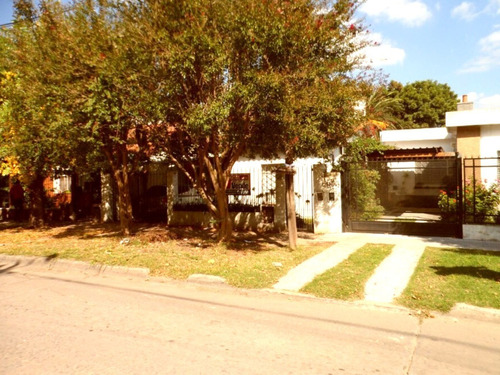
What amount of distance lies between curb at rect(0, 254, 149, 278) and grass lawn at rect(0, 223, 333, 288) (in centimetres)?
22

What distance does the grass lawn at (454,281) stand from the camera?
5.40 metres

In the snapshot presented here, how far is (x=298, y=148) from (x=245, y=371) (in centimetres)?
540

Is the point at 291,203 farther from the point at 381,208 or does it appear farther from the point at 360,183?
the point at 381,208

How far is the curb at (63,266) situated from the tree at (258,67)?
315 centimetres

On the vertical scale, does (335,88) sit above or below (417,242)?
above

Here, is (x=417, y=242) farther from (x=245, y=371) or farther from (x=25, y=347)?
(x=25, y=347)

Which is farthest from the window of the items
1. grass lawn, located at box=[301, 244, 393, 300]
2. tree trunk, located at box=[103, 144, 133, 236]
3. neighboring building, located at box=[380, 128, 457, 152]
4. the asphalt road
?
neighboring building, located at box=[380, 128, 457, 152]

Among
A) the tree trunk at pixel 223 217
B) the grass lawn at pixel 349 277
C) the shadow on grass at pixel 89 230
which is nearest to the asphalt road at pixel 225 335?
the grass lawn at pixel 349 277

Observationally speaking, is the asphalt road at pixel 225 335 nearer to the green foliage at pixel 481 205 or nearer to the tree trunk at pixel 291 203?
the tree trunk at pixel 291 203

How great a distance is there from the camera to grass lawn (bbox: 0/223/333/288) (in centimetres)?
736

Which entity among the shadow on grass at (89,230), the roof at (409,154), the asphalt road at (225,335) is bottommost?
the asphalt road at (225,335)

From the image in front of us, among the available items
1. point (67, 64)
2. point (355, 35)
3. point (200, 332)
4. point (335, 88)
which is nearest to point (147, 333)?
point (200, 332)

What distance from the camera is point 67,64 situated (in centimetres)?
820

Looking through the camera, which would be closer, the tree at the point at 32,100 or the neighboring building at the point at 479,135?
the tree at the point at 32,100
